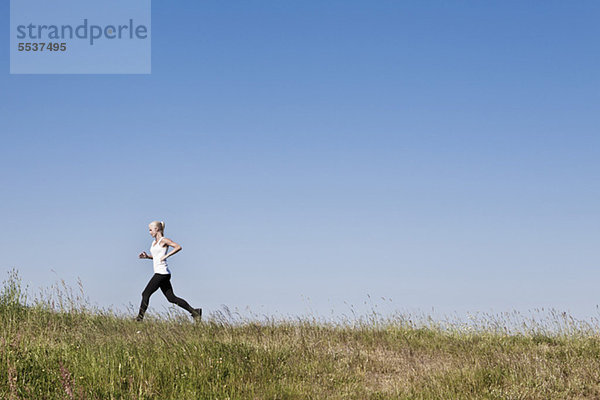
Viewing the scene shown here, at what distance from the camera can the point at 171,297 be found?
12.8 m

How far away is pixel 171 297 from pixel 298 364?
4765 mm

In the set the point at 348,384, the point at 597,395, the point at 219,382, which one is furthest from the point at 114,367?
the point at 597,395

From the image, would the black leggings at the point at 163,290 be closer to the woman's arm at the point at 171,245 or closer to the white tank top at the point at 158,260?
the white tank top at the point at 158,260

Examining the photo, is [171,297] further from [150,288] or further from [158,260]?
[158,260]

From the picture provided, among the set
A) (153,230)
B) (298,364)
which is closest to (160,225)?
(153,230)

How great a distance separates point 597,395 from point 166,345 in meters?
6.29

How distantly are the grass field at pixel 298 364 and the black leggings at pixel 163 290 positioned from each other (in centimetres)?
54

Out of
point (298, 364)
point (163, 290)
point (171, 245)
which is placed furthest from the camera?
point (163, 290)

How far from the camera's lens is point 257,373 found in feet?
26.7

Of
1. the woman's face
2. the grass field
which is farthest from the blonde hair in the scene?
the grass field

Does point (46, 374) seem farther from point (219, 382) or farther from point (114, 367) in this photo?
point (219, 382)

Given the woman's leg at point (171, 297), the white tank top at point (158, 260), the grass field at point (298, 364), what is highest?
the white tank top at point (158, 260)

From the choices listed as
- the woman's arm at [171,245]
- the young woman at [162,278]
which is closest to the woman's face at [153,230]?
the young woman at [162,278]

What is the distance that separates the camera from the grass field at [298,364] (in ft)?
24.6
